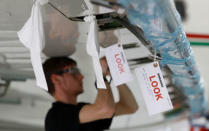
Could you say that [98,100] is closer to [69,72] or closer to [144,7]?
[69,72]

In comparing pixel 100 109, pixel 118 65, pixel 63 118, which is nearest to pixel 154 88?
pixel 118 65

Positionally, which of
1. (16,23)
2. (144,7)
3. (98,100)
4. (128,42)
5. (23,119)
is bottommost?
(23,119)

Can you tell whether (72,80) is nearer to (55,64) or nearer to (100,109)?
(55,64)

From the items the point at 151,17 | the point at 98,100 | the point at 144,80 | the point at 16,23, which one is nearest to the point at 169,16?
the point at 151,17

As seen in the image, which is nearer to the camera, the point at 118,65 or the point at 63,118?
the point at 118,65

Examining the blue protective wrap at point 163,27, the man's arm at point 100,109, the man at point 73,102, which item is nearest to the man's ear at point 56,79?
the man at point 73,102

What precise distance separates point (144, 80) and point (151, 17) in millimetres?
519

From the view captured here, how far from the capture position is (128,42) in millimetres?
1438

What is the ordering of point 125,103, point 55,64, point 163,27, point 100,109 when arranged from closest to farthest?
point 163,27 < point 100,109 < point 55,64 < point 125,103

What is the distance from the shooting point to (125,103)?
7.16 ft

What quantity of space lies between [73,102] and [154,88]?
801 mm

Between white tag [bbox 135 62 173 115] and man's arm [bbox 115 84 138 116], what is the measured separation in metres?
0.74

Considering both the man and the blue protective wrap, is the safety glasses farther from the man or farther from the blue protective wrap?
the blue protective wrap

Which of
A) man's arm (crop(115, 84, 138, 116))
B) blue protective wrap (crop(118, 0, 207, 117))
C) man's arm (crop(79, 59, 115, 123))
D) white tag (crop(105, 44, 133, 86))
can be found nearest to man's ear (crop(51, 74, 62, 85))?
man's arm (crop(79, 59, 115, 123))
